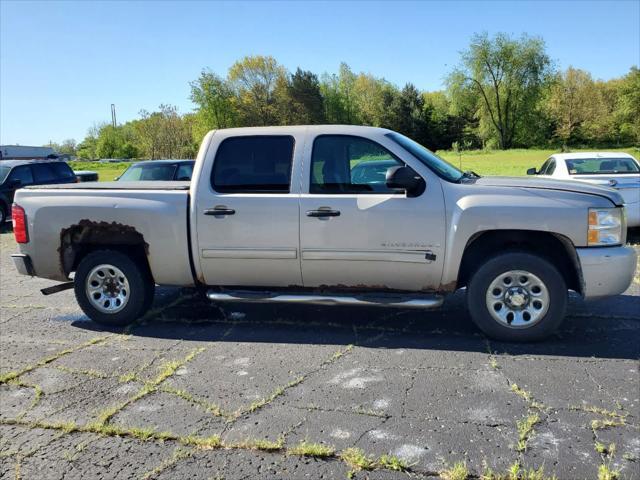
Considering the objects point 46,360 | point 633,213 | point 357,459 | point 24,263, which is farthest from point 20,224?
point 633,213

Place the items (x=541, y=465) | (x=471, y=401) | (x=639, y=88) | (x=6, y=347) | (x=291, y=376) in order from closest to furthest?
(x=541, y=465) < (x=471, y=401) < (x=291, y=376) < (x=6, y=347) < (x=639, y=88)

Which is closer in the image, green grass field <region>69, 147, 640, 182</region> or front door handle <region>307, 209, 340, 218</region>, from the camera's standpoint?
front door handle <region>307, 209, 340, 218</region>

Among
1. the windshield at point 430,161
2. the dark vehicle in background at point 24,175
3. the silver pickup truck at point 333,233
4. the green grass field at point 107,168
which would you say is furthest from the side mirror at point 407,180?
the green grass field at point 107,168

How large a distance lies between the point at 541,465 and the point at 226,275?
3316 mm

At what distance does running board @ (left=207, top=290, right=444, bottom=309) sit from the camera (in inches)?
185

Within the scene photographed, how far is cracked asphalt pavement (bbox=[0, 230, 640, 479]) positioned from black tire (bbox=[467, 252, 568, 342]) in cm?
17

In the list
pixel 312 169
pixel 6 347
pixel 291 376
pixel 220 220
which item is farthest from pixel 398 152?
pixel 6 347

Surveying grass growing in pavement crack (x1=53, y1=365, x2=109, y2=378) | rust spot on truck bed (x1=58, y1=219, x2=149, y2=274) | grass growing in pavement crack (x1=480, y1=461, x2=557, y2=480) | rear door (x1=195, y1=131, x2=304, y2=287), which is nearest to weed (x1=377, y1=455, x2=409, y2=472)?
grass growing in pavement crack (x1=480, y1=461, x2=557, y2=480)

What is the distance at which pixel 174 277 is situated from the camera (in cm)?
529

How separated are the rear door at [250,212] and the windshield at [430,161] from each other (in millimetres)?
972

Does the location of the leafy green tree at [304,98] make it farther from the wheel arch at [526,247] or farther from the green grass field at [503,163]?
the wheel arch at [526,247]

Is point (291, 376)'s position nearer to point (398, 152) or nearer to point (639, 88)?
point (398, 152)

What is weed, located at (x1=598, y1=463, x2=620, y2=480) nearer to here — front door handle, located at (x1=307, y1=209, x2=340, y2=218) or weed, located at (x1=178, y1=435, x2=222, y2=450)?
weed, located at (x1=178, y1=435, x2=222, y2=450)

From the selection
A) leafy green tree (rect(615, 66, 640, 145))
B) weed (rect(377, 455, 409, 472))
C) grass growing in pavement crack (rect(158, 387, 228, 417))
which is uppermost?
leafy green tree (rect(615, 66, 640, 145))
